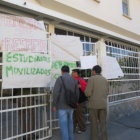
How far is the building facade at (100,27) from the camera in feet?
15.5

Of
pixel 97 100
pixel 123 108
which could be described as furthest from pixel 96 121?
pixel 123 108

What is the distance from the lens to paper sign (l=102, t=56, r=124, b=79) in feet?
17.3

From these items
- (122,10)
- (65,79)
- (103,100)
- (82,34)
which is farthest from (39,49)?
(122,10)

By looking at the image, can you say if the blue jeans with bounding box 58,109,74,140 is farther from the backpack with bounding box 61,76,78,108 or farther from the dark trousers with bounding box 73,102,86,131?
the dark trousers with bounding box 73,102,86,131

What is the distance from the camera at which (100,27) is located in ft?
23.5

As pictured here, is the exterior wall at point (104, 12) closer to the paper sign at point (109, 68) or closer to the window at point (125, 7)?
the window at point (125, 7)

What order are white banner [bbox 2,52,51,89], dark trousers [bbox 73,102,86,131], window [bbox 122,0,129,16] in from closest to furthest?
white banner [bbox 2,52,51,89]
dark trousers [bbox 73,102,86,131]
window [bbox 122,0,129,16]

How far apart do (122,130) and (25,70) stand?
133 inches

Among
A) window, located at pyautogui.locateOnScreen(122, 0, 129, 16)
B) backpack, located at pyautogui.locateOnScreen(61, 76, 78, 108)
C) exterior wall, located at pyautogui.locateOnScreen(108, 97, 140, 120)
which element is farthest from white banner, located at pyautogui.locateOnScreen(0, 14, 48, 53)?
window, located at pyautogui.locateOnScreen(122, 0, 129, 16)

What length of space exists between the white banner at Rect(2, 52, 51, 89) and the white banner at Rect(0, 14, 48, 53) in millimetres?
140

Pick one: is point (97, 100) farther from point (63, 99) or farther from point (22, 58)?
point (22, 58)

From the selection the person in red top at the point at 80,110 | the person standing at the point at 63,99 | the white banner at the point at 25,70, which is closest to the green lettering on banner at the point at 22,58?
the white banner at the point at 25,70

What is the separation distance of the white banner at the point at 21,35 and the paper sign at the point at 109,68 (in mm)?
2169

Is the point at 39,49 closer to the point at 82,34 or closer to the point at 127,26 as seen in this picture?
the point at 82,34
